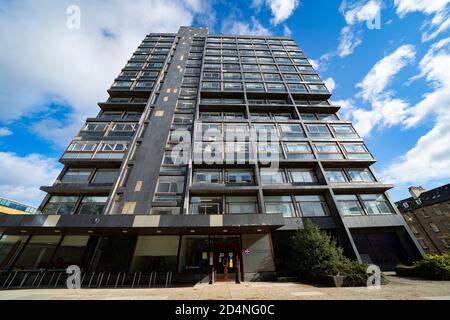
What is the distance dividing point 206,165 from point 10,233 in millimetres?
19146

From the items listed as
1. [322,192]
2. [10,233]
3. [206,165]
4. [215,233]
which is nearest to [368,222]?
[322,192]

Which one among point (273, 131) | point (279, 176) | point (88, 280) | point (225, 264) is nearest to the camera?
point (88, 280)

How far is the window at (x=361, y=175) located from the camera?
2202 centimetres

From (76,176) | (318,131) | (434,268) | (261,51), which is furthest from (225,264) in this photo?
(261,51)

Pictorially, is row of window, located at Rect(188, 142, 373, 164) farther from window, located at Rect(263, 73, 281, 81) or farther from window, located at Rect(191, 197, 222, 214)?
window, located at Rect(263, 73, 281, 81)

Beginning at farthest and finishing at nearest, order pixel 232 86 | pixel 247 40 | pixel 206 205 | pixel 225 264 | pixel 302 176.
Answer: pixel 247 40 → pixel 232 86 → pixel 302 176 → pixel 206 205 → pixel 225 264

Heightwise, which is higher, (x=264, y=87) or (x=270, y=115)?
(x=264, y=87)

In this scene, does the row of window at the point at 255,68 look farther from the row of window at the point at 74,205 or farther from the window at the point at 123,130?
the row of window at the point at 74,205

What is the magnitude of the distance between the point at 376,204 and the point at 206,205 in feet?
61.5

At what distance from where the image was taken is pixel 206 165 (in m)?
22.3

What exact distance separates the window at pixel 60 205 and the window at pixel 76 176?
2012mm

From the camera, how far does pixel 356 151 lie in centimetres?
2406

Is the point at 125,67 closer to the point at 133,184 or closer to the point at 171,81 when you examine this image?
the point at 171,81

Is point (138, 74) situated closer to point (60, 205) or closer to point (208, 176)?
point (60, 205)
